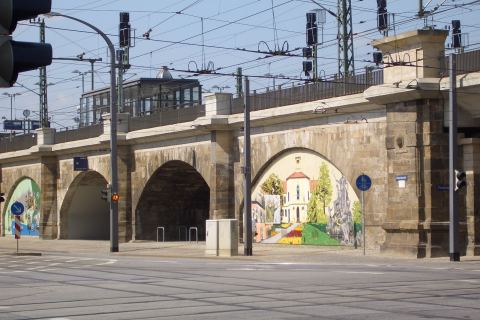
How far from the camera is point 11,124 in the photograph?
275 feet

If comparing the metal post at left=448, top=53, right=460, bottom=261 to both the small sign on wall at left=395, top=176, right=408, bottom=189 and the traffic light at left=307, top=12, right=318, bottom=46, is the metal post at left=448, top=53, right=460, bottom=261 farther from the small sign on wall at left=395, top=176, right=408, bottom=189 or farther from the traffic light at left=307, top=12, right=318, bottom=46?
the traffic light at left=307, top=12, right=318, bottom=46

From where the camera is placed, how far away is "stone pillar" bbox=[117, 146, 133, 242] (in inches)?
1941

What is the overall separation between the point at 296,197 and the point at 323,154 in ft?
10.4

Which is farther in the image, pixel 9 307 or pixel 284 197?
pixel 284 197

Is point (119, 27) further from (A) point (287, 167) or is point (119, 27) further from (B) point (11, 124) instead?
(B) point (11, 124)

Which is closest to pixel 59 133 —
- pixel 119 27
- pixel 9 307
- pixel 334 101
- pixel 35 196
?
pixel 35 196

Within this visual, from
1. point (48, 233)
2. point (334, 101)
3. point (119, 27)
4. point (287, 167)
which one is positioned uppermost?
point (119, 27)

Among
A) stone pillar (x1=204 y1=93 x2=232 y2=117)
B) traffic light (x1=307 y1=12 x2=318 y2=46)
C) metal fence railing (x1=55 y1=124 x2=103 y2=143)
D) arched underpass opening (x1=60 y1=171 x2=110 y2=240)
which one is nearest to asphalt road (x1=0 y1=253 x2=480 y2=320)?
stone pillar (x1=204 y1=93 x2=232 y2=117)

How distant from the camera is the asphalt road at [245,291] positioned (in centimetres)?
1387

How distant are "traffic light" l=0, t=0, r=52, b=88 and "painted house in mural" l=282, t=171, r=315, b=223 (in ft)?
99.3

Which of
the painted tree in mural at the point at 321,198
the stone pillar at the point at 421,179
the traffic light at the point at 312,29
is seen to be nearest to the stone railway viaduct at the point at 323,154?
the stone pillar at the point at 421,179

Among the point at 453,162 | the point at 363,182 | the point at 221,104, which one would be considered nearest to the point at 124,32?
the point at 221,104

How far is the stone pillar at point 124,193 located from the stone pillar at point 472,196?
77.0ft

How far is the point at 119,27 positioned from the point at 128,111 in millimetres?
13142
